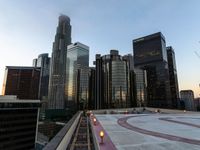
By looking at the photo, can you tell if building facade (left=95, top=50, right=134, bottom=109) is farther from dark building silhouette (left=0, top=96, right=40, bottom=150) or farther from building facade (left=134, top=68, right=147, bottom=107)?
dark building silhouette (left=0, top=96, right=40, bottom=150)

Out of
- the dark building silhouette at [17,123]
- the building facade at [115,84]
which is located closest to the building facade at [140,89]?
the building facade at [115,84]

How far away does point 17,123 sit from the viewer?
81062 mm

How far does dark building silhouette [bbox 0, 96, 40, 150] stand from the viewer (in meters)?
75.1

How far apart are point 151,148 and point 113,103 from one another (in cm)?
14892

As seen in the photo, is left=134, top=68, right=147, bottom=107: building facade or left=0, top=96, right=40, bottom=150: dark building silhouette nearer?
left=0, top=96, right=40, bottom=150: dark building silhouette

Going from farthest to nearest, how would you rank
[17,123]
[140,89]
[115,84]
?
[140,89], [115,84], [17,123]

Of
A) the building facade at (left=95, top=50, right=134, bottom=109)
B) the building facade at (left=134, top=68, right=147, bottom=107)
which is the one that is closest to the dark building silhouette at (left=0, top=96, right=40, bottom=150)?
the building facade at (left=95, top=50, right=134, bottom=109)

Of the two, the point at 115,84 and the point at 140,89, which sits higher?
the point at 115,84

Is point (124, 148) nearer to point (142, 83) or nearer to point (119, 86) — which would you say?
point (119, 86)

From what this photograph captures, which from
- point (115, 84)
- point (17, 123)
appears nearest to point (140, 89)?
point (115, 84)

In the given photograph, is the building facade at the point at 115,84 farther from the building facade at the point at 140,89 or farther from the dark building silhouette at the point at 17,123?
the dark building silhouette at the point at 17,123

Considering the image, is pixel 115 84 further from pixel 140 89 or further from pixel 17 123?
pixel 17 123

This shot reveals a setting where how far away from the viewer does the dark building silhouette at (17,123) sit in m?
75.1

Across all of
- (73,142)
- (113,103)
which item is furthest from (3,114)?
(113,103)
